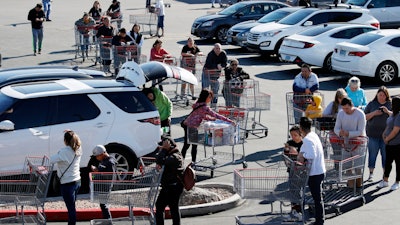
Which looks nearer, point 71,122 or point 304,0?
point 71,122

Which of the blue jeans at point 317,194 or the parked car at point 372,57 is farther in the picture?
the parked car at point 372,57

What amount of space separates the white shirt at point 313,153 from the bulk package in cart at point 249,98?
6.62 metres

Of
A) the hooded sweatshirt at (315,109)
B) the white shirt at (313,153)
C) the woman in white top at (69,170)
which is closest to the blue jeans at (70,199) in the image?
the woman in white top at (69,170)

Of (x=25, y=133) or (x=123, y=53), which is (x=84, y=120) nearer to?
(x=25, y=133)

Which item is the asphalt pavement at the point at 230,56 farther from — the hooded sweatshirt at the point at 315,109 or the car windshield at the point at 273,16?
the car windshield at the point at 273,16

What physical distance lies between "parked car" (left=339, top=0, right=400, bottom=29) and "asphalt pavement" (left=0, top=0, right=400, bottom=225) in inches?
249

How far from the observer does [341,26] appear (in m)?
28.1

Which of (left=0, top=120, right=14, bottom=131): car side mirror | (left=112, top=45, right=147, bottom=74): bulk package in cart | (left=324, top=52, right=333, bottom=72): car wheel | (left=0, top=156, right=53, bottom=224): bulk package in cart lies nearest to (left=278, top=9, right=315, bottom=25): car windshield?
(left=324, top=52, right=333, bottom=72): car wheel

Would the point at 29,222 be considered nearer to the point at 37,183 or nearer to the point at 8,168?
the point at 37,183

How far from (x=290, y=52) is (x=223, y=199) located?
44.2ft

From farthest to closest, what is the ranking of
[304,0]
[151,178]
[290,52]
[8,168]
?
[304,0] → [290,52] → [8,168] → [151,178]

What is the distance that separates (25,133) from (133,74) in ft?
9.23

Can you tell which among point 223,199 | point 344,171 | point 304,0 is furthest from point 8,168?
point 304,0

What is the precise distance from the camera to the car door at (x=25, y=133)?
1445 centimetres
